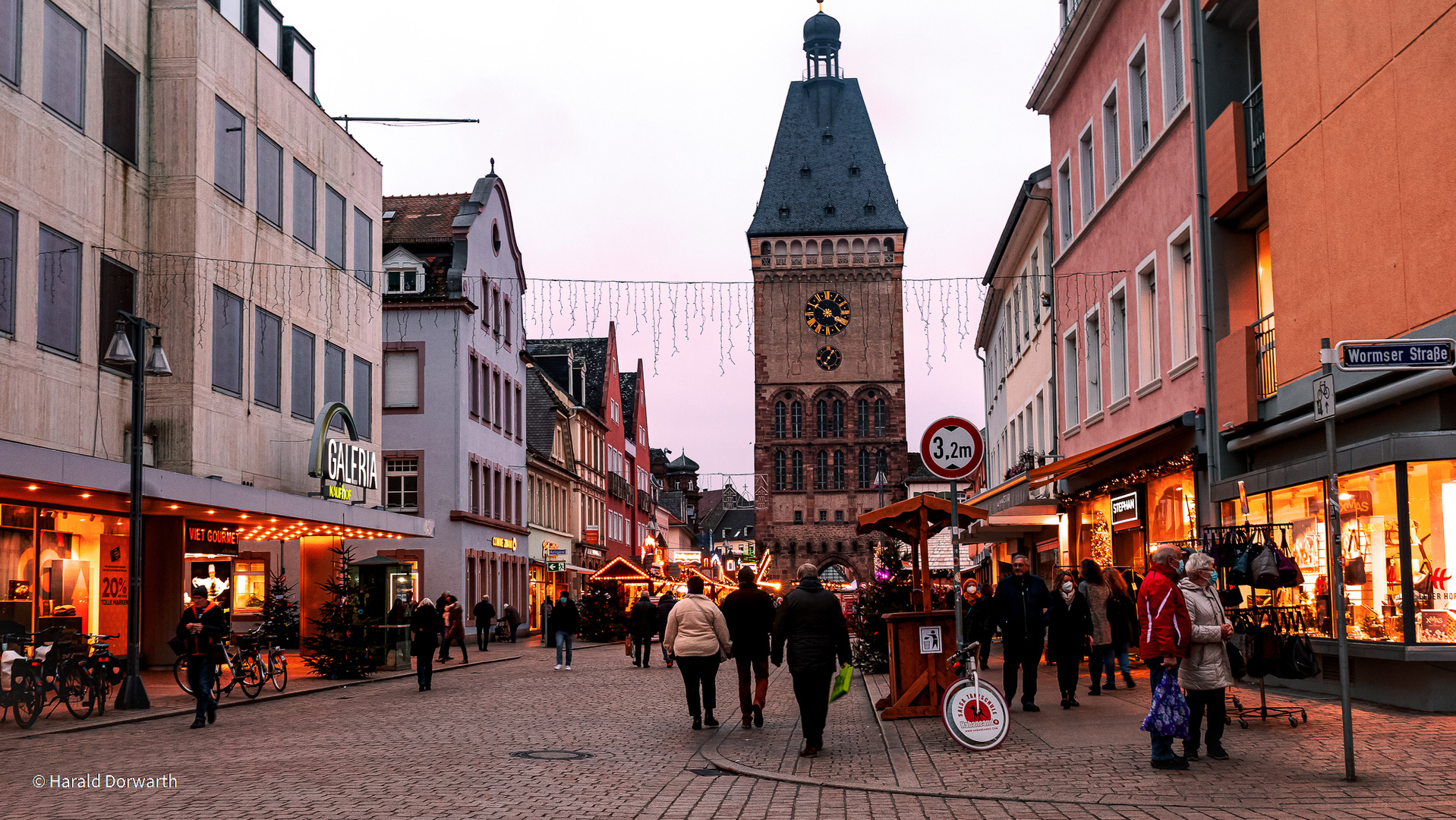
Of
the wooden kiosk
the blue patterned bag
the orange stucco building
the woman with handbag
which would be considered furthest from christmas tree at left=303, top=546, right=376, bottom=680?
the blue patterned bag

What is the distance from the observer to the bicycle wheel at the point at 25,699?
16.4m

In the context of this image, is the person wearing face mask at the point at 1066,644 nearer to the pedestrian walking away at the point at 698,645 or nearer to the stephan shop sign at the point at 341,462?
the pedestrian walking away at the point at 698,645

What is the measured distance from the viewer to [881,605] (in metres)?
23.3

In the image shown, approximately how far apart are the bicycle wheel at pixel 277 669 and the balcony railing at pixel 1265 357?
1427 cm

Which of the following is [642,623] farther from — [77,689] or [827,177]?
[827,177]

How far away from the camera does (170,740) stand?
1493 centimetres

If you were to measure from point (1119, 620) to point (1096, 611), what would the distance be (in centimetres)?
57

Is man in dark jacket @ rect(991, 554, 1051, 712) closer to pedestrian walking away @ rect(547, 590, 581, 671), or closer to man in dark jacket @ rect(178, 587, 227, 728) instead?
man in dark jacket @ rect(178, 587, 227, 728)

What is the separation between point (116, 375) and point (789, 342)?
90.9 m

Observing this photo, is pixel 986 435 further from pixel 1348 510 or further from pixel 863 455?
pixel 863 455

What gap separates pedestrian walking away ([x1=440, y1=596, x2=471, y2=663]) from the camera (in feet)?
108

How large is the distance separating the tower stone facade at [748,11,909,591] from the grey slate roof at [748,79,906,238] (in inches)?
3.3

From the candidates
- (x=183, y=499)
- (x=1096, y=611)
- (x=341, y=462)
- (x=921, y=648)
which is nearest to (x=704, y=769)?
(x=921, y=648)

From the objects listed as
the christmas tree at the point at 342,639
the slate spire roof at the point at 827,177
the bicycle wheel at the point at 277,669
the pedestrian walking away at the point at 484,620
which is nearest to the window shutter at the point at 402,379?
the pedestrian walking away at the point at 484,620
